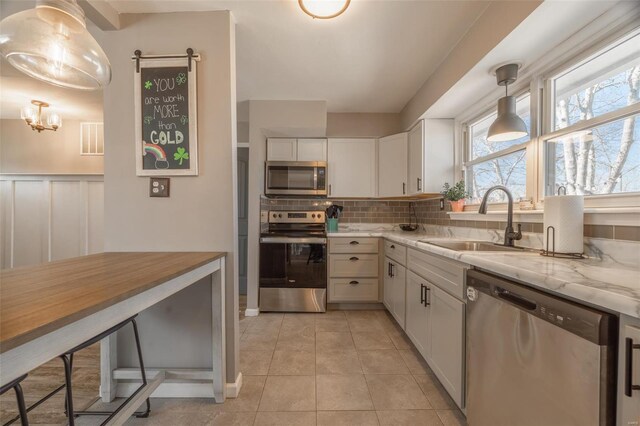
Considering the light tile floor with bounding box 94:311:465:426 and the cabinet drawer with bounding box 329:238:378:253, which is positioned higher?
the cabinet drawer with bounding box 329:238:378:253

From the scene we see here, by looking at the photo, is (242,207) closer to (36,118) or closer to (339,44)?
(36,118)

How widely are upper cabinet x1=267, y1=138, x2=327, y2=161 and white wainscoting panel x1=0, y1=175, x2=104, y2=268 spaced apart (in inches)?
101

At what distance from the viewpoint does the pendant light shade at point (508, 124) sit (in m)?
1.67

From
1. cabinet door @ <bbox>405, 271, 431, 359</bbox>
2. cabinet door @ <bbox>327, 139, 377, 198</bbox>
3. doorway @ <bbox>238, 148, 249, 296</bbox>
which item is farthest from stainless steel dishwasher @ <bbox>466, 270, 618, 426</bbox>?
doorway @ <bbox>238, 148, 249, 296</bbox>

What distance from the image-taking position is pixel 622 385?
69cm

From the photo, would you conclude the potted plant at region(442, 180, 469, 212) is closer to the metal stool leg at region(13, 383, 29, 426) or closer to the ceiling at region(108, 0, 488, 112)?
the ceiling at region(108, 0, 488, 112)

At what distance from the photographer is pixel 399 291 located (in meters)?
2.43

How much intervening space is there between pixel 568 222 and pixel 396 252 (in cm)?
→ 143

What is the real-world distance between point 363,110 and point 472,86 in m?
1.53

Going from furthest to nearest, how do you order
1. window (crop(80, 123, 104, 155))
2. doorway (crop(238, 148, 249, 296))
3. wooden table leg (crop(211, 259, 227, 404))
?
1. doorway (crop(238, 148, 249, 296))
2. window (crop(80, 123, 104, 155))
3. wooden table leg (crop(211, 259, 227, 404))

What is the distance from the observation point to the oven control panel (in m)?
3.33

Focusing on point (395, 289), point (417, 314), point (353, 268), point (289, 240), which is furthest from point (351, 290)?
point (417, 314)

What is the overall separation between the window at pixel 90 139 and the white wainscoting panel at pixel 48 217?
0.39 meters

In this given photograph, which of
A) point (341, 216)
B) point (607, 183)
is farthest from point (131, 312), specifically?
point (341, 216)
